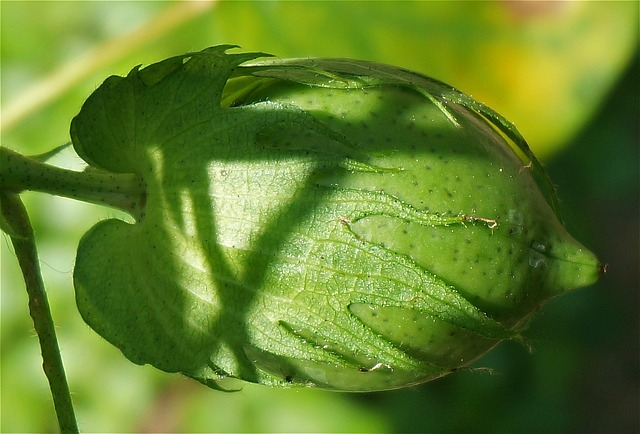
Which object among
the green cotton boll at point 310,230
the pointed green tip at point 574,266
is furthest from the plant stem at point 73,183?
the pointed green tip at point 574,266

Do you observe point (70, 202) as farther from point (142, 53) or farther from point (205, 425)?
point (205, 425)

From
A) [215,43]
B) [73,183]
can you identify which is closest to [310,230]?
[73,183]

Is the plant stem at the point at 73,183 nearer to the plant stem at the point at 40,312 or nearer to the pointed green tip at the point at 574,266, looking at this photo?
the plant stem at the point at 40,312

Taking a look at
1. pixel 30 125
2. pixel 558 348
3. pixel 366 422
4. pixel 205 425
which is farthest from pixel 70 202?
pixel 558 348

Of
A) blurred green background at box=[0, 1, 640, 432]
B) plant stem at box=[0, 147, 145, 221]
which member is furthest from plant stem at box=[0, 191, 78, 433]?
blurred green background at box=[0, 1, 640, 432]

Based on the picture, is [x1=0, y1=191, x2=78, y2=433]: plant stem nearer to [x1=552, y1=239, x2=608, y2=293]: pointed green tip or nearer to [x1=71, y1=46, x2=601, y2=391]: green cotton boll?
[x1=71, y1=46, x2=601, y2=391]: green cotton boll

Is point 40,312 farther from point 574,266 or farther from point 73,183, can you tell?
point 574,266

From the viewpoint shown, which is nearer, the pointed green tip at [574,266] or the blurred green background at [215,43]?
the pointed green tip at [574,266]
